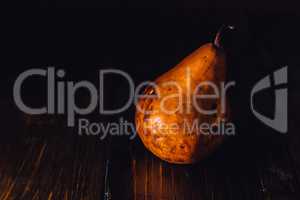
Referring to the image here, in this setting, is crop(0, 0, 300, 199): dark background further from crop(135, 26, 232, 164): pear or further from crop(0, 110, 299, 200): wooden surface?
crop(135, 26, 232, 164): pear

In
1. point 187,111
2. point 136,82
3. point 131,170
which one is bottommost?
point 131,170

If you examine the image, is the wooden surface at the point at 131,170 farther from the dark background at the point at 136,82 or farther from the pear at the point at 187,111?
the pear at the point at 187,111

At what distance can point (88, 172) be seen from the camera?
5.59 feet

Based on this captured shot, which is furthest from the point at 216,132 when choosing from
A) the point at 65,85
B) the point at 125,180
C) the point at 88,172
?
the point at 65,85

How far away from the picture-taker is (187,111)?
1.55 metres

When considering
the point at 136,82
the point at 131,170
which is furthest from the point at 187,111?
the point at 136,82

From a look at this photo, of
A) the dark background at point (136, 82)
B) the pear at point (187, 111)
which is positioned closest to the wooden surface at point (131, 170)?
the dark background at point (136, 82)

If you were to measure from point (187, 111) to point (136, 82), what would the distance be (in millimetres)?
546

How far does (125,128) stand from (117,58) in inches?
16.9

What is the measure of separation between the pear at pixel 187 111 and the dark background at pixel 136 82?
0.55ft

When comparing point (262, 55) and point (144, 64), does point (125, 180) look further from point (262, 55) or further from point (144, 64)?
point (262, 55)

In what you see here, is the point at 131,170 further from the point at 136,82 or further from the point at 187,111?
the point at 136,82

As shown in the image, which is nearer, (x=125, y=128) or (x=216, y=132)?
(x=216, y=132)

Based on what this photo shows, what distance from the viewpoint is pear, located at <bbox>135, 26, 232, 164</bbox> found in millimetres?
1535
